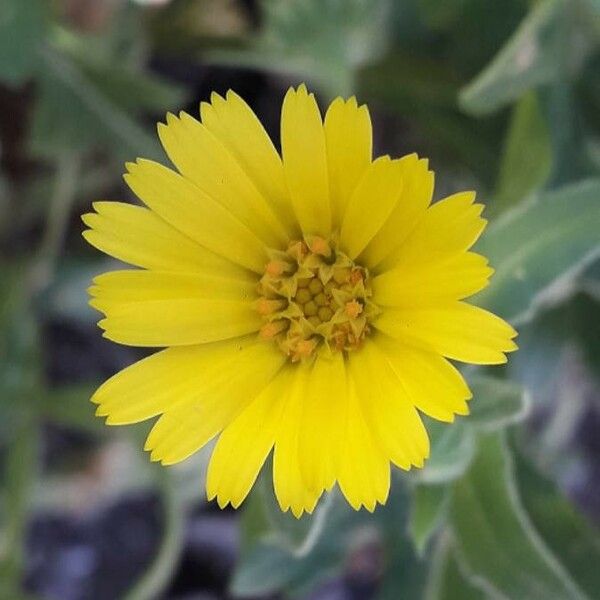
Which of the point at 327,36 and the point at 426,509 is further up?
the point at 327,36

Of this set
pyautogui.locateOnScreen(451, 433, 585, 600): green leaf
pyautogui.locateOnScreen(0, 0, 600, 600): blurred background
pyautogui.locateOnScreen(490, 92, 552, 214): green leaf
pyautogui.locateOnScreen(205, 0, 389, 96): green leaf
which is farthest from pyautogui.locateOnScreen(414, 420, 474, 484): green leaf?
pyautogui.locateOnScreen(205, 0, 389, 96): green leaf

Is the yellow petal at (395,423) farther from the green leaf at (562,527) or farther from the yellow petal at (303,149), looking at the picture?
the green leaf at (562,527)

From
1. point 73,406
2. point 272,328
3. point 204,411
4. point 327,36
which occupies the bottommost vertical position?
point 204,411

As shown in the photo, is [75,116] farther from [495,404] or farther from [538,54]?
[495,404]

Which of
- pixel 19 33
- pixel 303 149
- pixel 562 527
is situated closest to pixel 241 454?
pixel 303 149

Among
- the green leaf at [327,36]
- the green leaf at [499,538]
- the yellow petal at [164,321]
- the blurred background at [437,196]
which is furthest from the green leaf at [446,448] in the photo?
the green leaf at [327,36]

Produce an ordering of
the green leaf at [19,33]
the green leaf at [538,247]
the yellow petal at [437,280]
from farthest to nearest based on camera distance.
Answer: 1. the green leaf at [19,33]
2. the green leaf at [538,247]
3. the yellow petal at [437,280]
